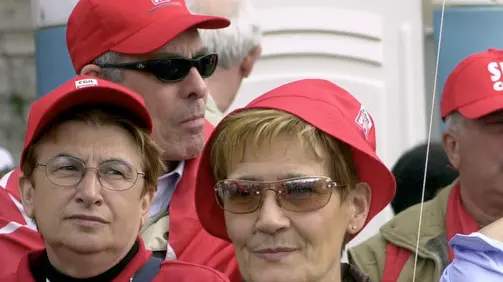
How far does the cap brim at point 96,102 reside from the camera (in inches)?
127

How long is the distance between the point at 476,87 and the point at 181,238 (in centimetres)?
101

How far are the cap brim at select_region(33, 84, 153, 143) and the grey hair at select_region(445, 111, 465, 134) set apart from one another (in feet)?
3.73

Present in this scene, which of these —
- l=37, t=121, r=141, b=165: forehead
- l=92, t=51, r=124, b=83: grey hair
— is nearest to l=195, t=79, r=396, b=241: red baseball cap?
l=37, t=121, r=141, b=165: forehead

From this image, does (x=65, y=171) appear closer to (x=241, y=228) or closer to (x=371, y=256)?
(x=241, y=228)

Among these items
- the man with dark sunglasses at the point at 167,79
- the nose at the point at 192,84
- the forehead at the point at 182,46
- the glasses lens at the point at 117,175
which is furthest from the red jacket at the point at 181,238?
the glasses lens at the point at 117,175

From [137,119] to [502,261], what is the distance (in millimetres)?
904

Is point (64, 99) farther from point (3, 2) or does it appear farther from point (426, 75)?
point (3, 2)

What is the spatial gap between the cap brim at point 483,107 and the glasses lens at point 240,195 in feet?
3.38

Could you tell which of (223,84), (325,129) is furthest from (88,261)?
(223,84)

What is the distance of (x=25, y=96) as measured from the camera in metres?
9.21

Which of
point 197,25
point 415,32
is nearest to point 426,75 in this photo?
point 415,32

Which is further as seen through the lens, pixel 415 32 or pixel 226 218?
pixel 415 32

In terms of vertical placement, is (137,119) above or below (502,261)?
above

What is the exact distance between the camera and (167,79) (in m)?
3.77
